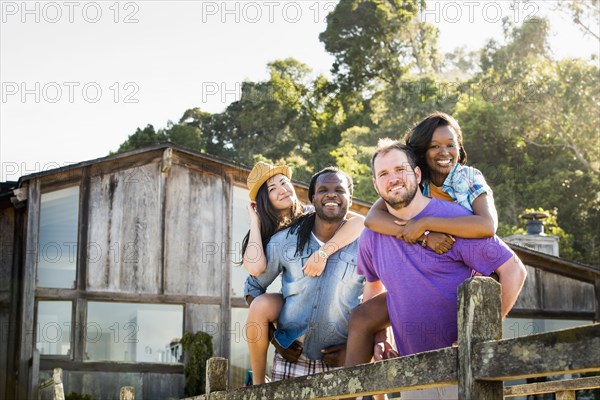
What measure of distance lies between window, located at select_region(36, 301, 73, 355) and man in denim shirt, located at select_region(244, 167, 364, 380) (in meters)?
8.94

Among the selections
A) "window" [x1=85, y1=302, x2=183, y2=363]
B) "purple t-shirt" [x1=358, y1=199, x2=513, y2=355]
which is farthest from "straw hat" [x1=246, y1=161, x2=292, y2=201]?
"window" [x1=85, y1=302, x2=183, y2=363]

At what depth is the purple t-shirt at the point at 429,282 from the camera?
3859mm

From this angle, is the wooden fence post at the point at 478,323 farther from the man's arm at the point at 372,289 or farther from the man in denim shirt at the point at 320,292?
the man in denim shirt at the point at 320,292

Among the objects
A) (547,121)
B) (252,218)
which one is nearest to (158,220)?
(252,218)

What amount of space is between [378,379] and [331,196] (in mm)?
1887

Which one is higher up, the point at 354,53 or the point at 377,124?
the point at 354,53

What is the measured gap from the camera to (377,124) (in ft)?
131

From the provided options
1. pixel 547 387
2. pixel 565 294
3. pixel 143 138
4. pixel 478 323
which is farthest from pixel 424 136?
pixel 143 138

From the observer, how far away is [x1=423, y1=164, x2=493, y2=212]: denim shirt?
4211 millimetres

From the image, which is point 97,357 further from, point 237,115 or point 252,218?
point 237,115

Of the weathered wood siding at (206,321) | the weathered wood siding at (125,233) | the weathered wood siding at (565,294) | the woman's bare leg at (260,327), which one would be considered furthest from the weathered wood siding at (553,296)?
the woman's bare leg at (260,327)

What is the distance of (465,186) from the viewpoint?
425 cm

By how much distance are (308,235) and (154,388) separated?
30.2ft

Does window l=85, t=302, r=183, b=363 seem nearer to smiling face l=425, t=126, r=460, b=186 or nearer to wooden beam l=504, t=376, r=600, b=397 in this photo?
wooden beam l=504, t=376, r=600, b=397
